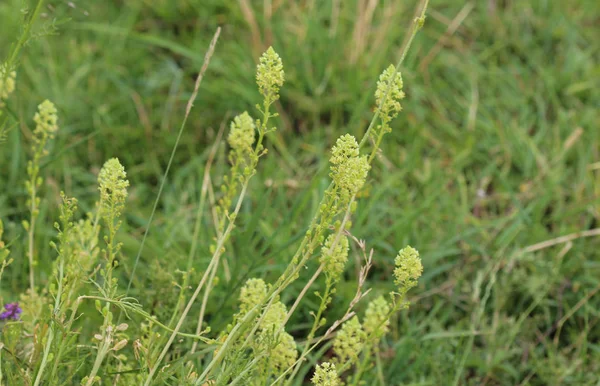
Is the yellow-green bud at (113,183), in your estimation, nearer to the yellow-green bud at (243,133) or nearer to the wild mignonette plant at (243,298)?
the wild mignonette plant at (243,298)

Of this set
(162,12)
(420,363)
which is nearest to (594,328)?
(420,363)

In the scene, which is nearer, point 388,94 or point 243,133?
point 388,94

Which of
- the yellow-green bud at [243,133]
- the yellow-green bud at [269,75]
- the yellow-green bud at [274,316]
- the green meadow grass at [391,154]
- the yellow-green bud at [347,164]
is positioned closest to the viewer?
the yellow-green bud at [347,164]

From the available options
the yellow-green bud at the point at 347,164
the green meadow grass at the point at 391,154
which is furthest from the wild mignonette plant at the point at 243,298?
the green meadow grass at the point at 391,154

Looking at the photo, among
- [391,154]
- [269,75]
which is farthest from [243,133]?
[391,154]

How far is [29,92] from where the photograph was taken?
363 centimetres

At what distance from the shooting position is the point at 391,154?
341 cm

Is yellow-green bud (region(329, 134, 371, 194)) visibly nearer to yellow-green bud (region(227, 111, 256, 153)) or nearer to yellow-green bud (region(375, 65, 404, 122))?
yellow-green bud (region(375, 65, 404, 122))

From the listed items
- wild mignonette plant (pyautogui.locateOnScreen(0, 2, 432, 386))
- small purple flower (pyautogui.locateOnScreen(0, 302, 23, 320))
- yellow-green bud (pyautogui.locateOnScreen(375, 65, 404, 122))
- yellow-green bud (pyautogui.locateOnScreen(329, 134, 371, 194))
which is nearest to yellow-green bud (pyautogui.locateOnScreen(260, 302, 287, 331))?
wild mignonette plant (pyautogui.locateOnScreen(0, 2, 432, 386))

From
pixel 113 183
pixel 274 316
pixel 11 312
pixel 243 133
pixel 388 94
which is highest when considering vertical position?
pixel 388 94

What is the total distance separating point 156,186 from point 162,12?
3.49 feet

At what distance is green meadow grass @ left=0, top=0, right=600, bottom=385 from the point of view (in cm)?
263

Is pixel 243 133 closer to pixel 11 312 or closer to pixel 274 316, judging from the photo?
pixel 274 316

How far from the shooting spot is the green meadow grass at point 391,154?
2629mm
